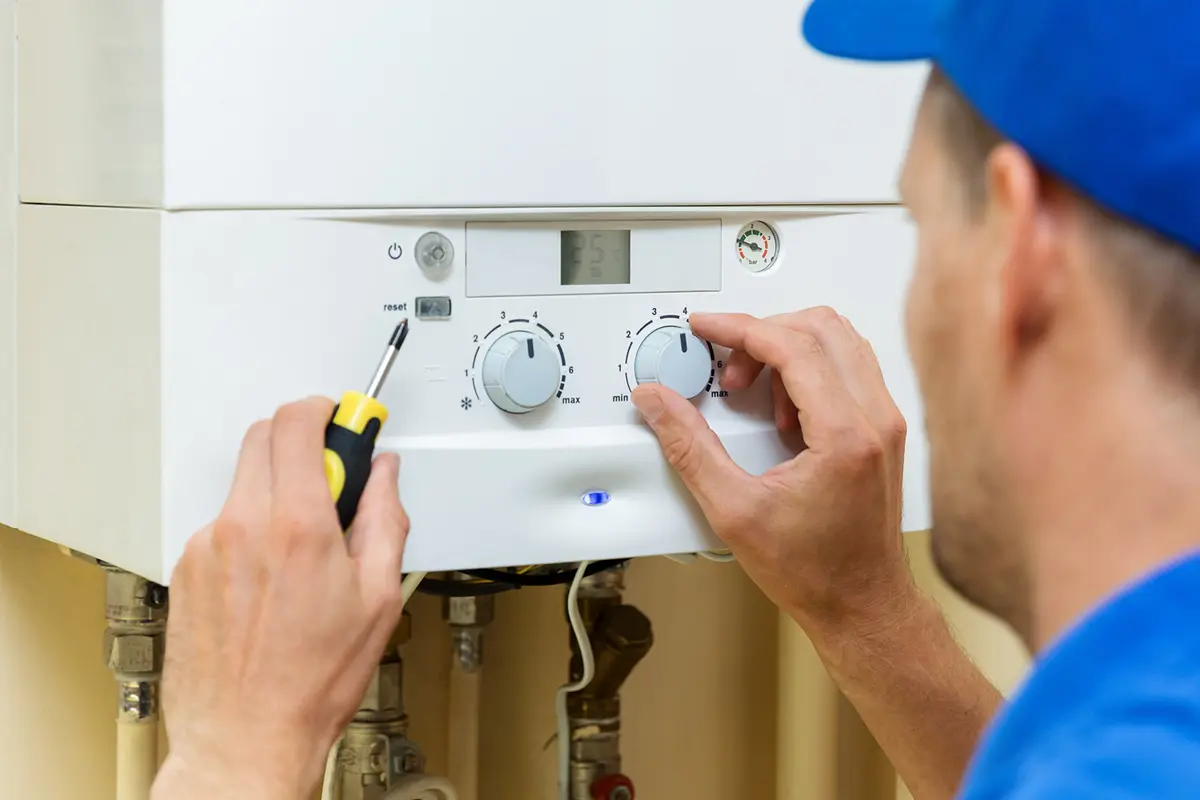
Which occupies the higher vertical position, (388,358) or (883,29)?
A: (883,29)

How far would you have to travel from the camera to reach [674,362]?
840 millimetres

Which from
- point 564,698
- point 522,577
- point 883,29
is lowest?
point 564,698

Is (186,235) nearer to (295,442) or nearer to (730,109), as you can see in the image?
(295,442)

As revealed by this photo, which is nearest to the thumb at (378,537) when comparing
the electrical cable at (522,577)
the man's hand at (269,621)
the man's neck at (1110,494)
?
the man's hand at (269,621)

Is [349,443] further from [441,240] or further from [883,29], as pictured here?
[883,29]

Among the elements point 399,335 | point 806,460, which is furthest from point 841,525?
point 399,335

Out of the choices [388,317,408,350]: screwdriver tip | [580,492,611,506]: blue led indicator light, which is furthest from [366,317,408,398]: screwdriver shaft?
[580,492,611,506]: blue led indicator light

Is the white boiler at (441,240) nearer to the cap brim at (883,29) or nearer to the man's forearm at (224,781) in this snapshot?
the man's forearm at (224,781)

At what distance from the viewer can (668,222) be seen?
85cm

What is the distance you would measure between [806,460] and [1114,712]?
40 centimetres

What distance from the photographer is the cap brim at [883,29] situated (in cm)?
57

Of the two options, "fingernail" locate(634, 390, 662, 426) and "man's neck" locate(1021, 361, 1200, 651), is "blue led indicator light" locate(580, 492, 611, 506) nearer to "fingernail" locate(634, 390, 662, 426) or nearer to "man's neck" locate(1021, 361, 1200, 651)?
"fingernail" locate(634, 390, 662, 426)

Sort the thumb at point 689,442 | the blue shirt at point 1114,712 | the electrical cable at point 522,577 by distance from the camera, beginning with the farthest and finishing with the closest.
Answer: the electrical cable at point 522,577, the thumb at point 689,442, the blue shirt at point 1114,712

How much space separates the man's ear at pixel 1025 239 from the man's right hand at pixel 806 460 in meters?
0.31
